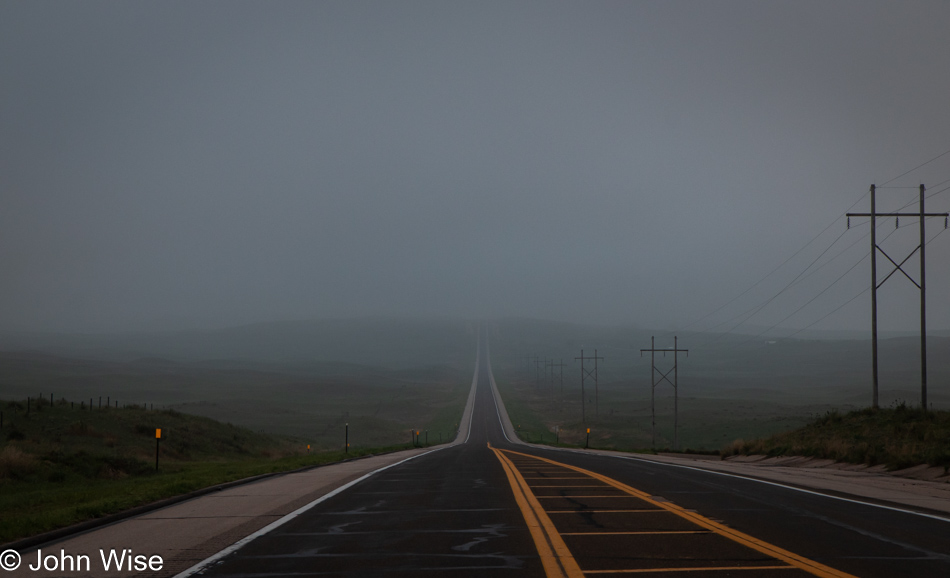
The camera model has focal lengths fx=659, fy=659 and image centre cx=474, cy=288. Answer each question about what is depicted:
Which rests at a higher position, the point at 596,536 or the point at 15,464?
the point at 596,536

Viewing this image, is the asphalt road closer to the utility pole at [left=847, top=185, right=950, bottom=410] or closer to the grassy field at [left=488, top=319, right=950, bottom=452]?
the utility pole at [left=847, top=185, right=950, bottom=410]

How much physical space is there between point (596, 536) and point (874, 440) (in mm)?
19421

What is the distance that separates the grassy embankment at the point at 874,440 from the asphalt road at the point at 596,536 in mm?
8257

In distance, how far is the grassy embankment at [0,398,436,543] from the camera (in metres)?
13.0

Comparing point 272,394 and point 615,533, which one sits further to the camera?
point 272,394

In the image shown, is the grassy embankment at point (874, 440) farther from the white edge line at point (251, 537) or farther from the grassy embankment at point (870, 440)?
the white edge line at point (251, 537)

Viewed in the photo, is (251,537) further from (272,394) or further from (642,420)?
(272,394)

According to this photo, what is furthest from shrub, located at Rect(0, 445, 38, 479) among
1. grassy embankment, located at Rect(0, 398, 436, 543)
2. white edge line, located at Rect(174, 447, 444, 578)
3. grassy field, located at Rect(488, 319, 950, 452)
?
grassy field, located at Rect(488, 319, 950, 452)

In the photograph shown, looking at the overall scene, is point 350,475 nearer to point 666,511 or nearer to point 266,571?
point 666,511

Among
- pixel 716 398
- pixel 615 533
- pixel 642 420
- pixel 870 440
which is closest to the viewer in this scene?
pixel 615 533

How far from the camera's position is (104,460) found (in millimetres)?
24203

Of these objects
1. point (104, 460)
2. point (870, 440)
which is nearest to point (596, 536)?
point (870, 440)

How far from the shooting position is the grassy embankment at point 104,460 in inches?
512

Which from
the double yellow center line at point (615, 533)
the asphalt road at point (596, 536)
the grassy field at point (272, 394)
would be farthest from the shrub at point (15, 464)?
the grassy field at point (272, 394)
